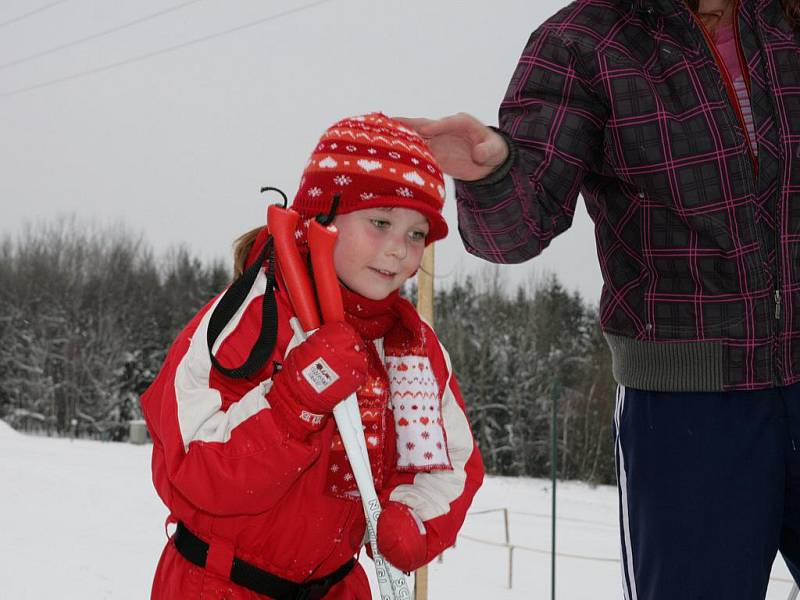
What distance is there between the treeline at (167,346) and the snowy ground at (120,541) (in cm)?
1424

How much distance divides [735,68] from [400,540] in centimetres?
89

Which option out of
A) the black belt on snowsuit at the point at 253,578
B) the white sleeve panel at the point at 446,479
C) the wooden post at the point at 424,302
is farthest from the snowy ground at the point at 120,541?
the white sleeve panel at the point at 446,479

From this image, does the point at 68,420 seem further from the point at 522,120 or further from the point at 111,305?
the point at 522,120

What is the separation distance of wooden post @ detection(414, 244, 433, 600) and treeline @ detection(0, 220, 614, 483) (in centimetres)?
2030

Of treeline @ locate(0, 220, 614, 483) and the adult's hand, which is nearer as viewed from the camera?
the adult's hand

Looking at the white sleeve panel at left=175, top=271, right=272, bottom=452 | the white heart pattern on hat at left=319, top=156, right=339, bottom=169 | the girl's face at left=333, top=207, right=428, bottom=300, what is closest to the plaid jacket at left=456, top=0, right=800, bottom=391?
the girl's face at left=333, top=207, right=428, bottom=300

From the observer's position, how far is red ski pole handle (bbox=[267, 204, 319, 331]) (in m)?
1.31

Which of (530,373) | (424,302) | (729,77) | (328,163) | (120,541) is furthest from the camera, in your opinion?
(530,373)

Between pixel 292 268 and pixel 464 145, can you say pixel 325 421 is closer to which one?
pixel 292 268

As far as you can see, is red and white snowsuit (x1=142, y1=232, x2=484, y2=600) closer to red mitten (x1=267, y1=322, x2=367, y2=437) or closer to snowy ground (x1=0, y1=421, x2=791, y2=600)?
red mitten (x1=267, y1=322, x2=367, y2=437)

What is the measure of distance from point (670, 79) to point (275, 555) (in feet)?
3.14

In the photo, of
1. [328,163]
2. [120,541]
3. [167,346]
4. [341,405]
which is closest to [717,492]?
[341,405]

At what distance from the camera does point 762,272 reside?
1.24 metres

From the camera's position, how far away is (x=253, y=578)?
1341 mm
